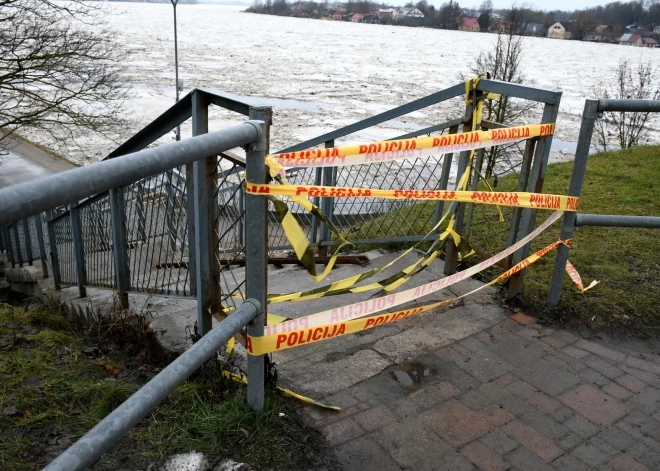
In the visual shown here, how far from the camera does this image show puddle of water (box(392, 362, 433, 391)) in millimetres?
3150

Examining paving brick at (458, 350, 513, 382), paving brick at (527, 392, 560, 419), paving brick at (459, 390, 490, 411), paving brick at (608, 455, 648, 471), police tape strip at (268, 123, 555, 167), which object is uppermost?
police tape strip at (268, 123, 555, 167)

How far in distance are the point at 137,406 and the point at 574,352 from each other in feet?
9.05

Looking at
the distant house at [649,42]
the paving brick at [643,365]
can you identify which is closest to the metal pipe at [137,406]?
the paving brick at [643,365]

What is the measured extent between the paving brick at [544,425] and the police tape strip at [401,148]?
1.42 m

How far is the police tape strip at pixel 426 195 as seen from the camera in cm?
231

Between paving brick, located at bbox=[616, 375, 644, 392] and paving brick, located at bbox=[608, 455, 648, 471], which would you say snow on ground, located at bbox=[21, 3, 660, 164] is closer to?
paving brick, located at bbox=[616, 375, 644, 392]

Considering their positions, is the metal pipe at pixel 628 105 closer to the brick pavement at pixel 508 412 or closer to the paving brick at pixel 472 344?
the brick pavement at pixel 508 412

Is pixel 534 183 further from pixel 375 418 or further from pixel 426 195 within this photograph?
pixel 375 418

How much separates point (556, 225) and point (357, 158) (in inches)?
146

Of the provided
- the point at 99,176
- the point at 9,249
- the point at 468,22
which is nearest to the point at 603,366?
the point at 99,176

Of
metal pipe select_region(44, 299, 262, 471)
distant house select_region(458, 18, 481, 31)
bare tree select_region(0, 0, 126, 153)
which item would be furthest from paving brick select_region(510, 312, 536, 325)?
distant house select_region(458, 18, 481, 31)

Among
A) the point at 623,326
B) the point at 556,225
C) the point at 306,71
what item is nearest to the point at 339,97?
the point at 306,71

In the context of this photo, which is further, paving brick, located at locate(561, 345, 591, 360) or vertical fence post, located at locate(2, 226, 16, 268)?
vertical fence post, located at locate(2, 226, 16, 268)

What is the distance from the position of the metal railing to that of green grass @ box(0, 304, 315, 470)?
2108 millimetres
